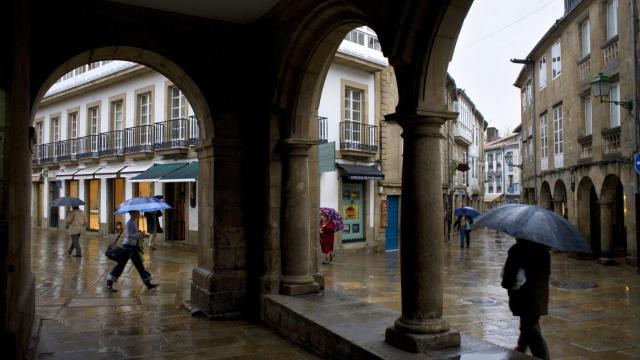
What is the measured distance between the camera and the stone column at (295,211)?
6.42 m

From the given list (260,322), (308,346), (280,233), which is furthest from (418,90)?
(260,322)

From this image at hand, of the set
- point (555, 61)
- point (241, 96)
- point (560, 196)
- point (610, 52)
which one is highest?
point (555, 61)

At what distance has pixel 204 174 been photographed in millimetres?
7066

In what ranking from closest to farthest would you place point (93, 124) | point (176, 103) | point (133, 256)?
point (133, 256)
point (176, 103)
point (93, 124)

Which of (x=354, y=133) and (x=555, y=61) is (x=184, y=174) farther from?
(x=555, y=61)

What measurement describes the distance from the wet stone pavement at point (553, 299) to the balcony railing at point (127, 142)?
6.03m

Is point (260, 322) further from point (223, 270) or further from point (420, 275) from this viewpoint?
point (420, 275)

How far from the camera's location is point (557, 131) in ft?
62.3

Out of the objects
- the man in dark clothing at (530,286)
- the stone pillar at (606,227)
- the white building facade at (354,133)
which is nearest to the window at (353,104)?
the white building facade at (354,133)

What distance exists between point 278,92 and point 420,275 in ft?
10.4

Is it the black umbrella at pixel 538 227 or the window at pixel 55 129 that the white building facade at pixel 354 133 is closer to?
the black umbrella at pixel 538 227

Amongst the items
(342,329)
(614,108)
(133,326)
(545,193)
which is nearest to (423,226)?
(342,329)

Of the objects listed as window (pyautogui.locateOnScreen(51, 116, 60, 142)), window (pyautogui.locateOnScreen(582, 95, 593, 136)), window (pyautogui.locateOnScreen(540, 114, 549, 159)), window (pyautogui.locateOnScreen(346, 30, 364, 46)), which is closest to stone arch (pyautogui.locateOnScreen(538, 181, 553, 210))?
window (pyautogui.locateOnScreen(540, 114, 549, 159))

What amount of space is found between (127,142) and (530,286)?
58.5ft
